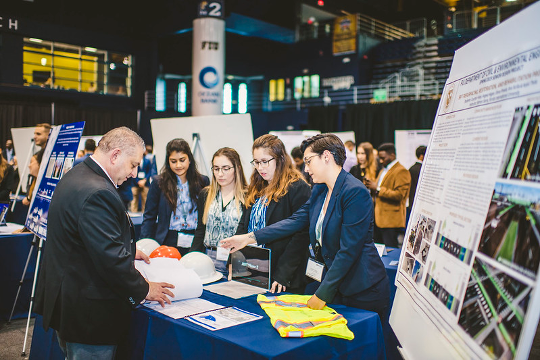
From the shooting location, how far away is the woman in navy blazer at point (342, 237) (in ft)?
6.32

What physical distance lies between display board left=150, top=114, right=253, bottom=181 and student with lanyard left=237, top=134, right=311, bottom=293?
145 cm

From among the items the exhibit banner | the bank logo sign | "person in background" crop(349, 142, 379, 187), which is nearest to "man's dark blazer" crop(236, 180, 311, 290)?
the exhibit banner

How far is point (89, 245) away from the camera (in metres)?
1.69

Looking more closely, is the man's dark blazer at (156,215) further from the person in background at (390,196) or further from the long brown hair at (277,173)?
the person in background at (390,196)

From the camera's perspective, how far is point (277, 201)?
2.51 metres

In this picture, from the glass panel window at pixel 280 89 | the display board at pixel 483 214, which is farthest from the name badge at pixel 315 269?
the glass panel window at pixel 280 89

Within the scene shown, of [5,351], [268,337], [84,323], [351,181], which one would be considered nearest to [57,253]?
[84,323]

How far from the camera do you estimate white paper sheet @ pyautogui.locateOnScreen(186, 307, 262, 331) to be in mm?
1723

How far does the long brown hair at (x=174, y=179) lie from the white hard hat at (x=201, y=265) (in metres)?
0.97

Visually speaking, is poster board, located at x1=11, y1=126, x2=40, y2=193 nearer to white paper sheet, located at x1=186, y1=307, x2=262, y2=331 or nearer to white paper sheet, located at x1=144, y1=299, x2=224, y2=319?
white paper sheet, located at x1=144, y1=299, x2=224, y2=319

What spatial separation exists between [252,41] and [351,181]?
55.5 ft

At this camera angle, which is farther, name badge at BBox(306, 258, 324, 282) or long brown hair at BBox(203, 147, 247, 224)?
long brown hair at BBox(203, 147, 247, 224)

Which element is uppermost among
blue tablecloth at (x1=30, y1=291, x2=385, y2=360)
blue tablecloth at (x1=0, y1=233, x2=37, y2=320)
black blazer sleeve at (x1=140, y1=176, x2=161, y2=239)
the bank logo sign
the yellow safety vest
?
the bank logo sign

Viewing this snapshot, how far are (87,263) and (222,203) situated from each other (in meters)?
1.13
